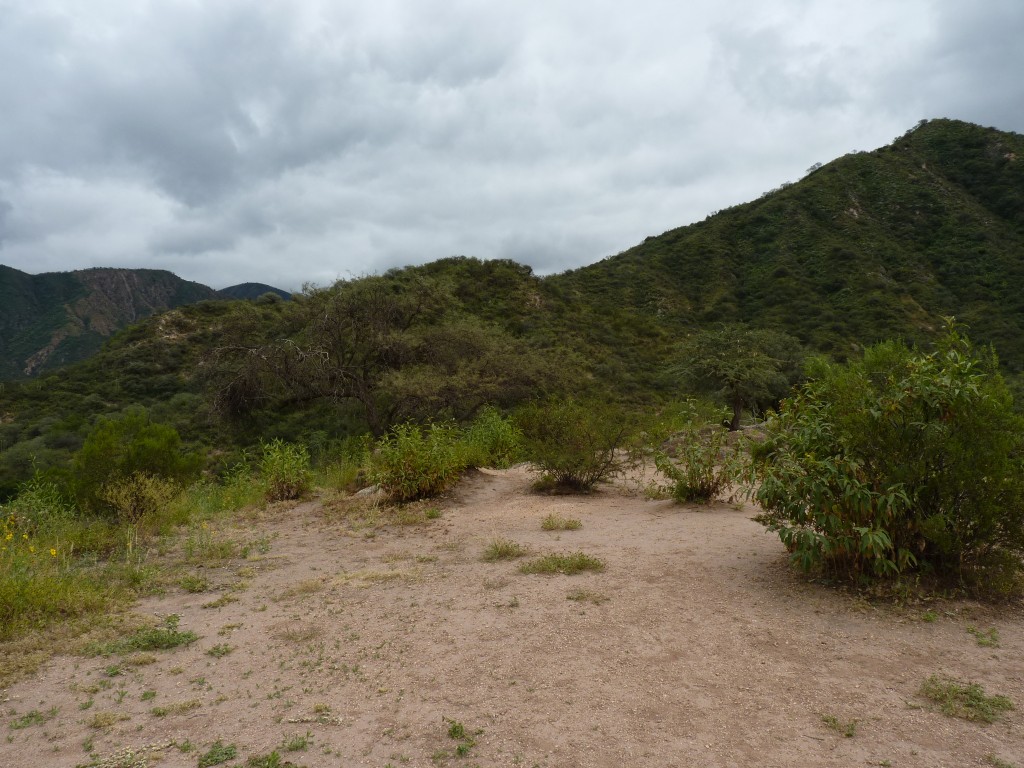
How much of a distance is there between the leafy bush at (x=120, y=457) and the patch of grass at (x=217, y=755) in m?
6.04

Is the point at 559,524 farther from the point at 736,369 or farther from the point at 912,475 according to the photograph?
the point at 736,369

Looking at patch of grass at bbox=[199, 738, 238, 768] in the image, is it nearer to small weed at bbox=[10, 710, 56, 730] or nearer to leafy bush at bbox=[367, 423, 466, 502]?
small weed at bbox=[10, 710, 56, 730]

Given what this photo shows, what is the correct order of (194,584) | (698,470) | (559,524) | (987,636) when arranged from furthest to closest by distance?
1. (698,470)
2. (559,524)
3. (194,584)
4. (987,636)

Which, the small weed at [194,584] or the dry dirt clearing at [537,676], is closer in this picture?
the dry dirt clearing at [537,676]

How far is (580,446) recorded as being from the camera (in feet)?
30.0

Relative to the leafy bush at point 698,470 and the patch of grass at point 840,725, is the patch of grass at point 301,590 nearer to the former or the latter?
the patch of grass at point 840,725

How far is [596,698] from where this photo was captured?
309 centimetres

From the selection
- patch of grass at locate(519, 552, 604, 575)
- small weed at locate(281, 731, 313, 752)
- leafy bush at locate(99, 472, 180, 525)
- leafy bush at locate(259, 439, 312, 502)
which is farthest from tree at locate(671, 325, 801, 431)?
small weed at locate(281, 731, 313, 752)

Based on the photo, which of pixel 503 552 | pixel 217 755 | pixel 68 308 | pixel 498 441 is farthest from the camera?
pixel 68 308

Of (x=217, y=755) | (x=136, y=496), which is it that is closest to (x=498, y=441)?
(x=136, y=496)

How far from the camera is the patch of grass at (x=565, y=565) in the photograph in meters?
5.22

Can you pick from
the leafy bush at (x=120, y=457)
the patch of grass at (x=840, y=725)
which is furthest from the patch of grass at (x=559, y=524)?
the leafy bush at (x=120, y=457)

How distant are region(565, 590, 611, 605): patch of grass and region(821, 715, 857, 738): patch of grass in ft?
5.95

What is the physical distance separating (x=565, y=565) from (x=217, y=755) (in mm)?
3110
